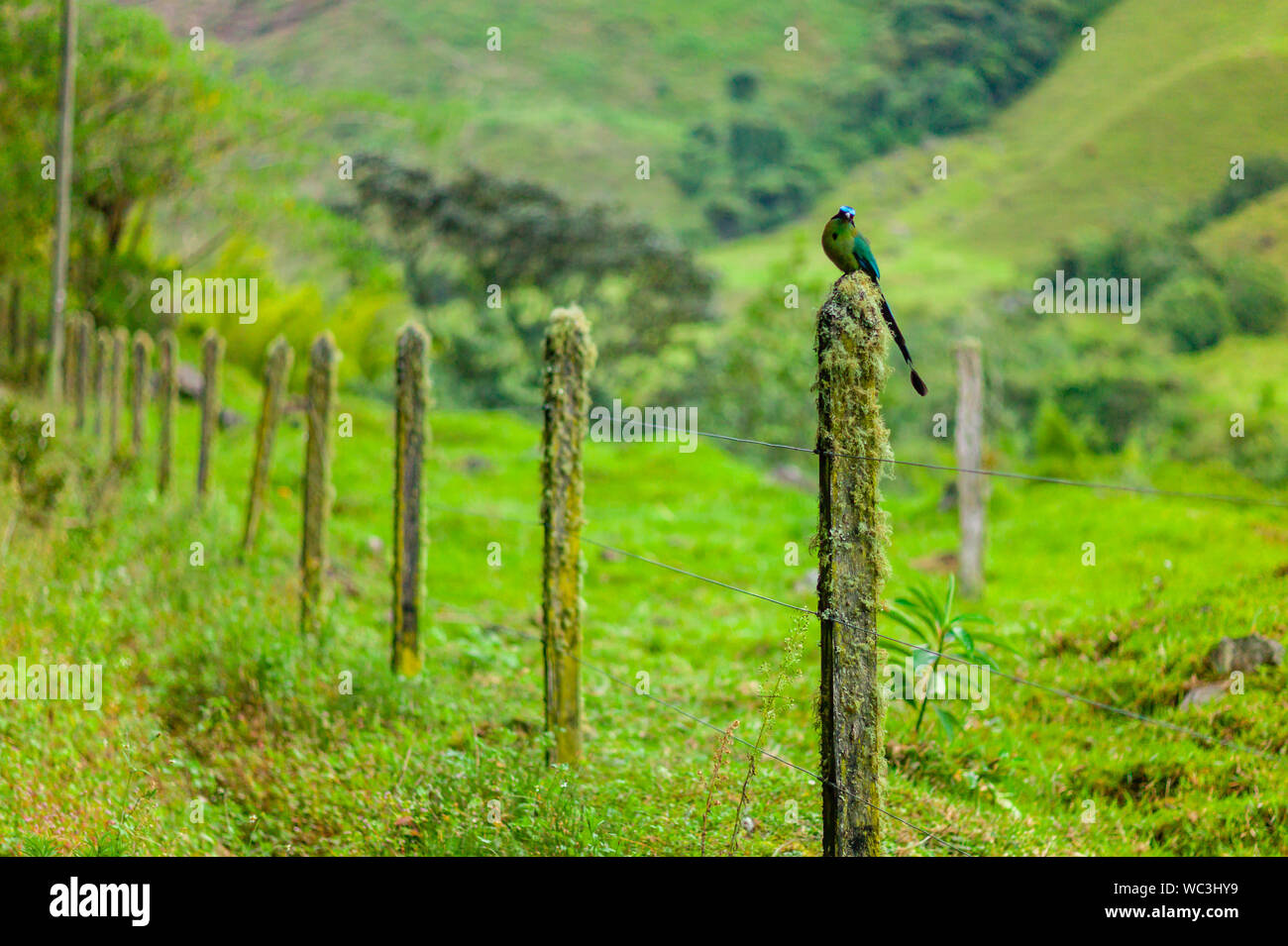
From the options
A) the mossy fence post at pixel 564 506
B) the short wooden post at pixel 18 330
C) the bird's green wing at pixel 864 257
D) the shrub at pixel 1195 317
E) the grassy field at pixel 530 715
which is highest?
the shrub at pixel 1195 317

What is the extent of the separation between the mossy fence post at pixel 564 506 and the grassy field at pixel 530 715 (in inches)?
13.2

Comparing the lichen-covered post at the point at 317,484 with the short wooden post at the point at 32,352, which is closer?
the lichen-covered post at the point at 317,484

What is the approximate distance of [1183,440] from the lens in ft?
99.5

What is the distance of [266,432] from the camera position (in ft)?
27.5

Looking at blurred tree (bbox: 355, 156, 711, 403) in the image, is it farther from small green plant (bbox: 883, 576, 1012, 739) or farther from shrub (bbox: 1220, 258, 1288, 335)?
shrub (bbox: 1220, 258, 1288, 335)

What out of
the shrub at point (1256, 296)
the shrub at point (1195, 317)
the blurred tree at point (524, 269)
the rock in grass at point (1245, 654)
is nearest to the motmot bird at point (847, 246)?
the rock in grass at point (1245, 654)

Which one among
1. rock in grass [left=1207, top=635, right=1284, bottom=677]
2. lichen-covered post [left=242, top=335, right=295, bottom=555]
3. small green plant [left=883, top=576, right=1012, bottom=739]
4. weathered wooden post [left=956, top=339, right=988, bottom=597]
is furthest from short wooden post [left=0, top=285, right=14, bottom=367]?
rock in grass [left=1207, top=635, right=1284, bottom=677]

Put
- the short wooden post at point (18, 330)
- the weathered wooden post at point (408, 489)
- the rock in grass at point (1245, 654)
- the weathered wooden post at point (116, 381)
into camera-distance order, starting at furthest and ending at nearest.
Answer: the short wooden post at point (18, 330), the weathered wooden post at point (116, 381), the weathered wooden post at point (408, 489), the rock in grass at point (1245, 654)

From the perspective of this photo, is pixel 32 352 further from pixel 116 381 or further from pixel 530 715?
→ pixel 530 715

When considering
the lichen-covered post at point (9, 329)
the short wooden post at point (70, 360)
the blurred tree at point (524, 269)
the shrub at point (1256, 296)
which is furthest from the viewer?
the shrub at point (1256, 296)

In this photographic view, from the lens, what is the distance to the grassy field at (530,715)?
4.11 m

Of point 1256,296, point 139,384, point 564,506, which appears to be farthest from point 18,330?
point 1256,296

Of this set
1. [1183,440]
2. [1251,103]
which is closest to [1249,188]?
[1251,103]

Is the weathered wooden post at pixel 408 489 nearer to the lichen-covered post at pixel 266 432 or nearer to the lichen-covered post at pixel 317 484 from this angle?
the lichen-covered post at pixel 317 484
